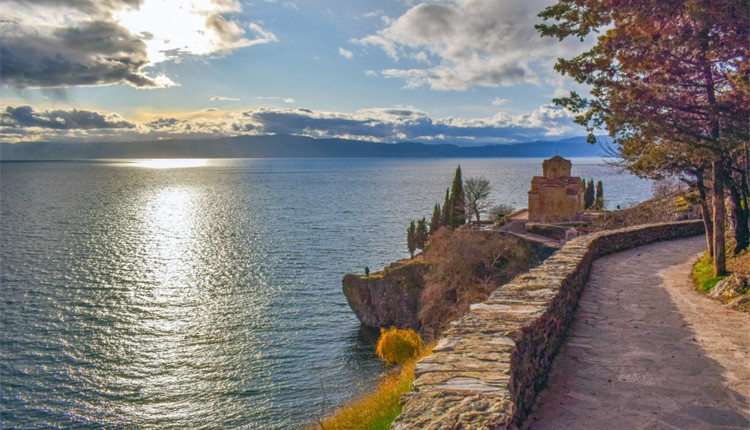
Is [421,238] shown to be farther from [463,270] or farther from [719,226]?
[719,226]

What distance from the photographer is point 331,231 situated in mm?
77250

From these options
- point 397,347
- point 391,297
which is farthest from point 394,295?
point 397,347

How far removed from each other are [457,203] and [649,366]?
55806 mm

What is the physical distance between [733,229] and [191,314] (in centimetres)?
3777

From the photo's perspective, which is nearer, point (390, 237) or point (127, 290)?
point (127, 290)

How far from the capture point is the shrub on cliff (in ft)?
126

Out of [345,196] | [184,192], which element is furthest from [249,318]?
[184,192]

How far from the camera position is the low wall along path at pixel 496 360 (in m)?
4.35

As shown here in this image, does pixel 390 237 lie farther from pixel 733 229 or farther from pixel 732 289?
pixel 732 289

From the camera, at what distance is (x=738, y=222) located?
16688 millimetres

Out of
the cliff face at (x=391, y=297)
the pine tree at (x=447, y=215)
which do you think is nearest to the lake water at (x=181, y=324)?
the cliff face at (x=391, y=297)

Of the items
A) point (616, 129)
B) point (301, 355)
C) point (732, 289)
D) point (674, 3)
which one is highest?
point (674, 3)

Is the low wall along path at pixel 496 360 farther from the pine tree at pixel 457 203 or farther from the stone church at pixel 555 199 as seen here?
the pine tree at pixel 457 203

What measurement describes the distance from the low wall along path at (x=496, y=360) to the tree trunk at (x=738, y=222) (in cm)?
1051
